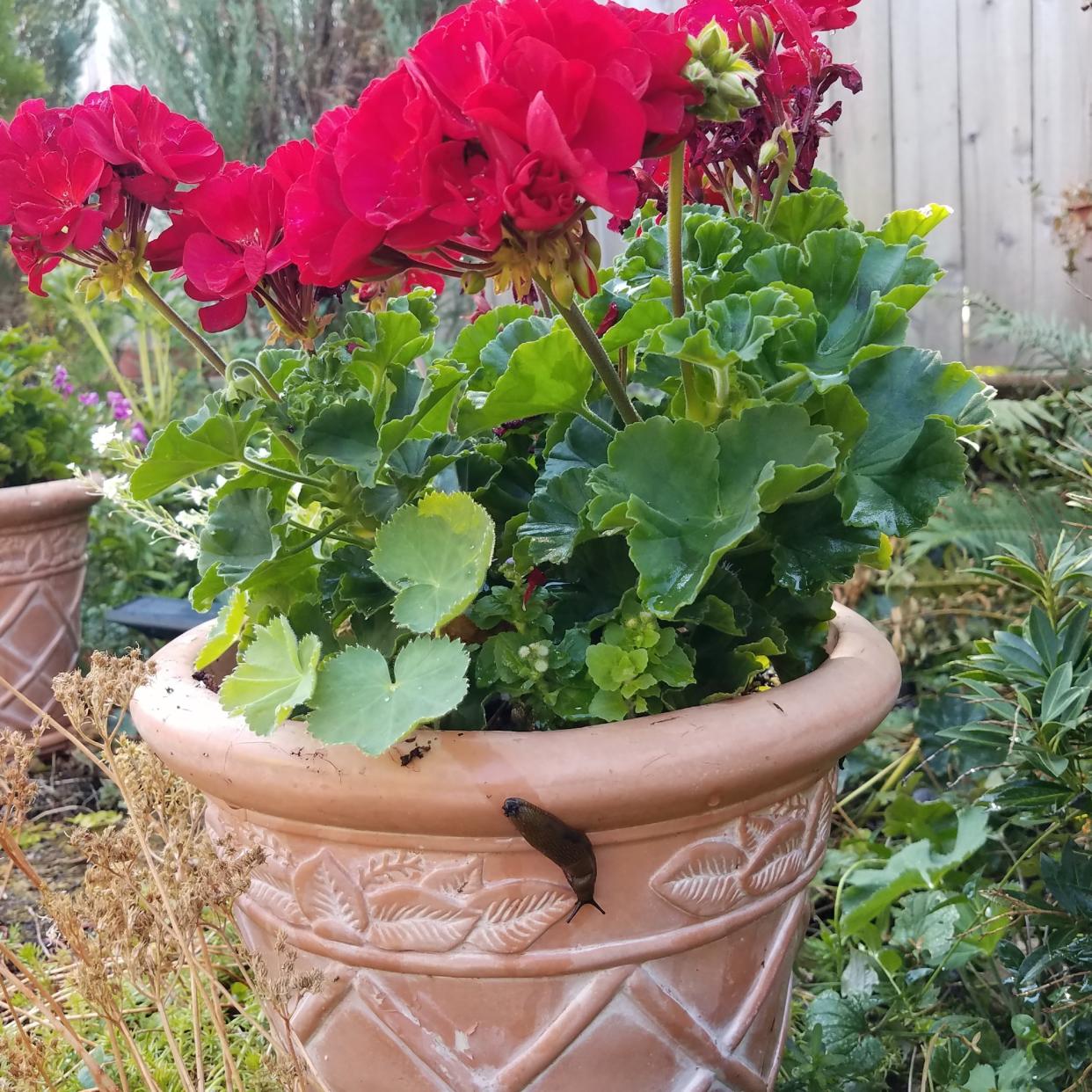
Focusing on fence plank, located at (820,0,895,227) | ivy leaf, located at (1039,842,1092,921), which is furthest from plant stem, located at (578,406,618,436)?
fence plank, located at (820,0,895,227)

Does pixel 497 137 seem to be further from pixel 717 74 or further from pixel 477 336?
pixel 477 336

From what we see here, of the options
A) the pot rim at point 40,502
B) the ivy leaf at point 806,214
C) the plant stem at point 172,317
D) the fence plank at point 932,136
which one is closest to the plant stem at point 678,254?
the ivy leaf at point 806,214

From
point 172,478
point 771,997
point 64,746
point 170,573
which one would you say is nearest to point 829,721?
point 771,997

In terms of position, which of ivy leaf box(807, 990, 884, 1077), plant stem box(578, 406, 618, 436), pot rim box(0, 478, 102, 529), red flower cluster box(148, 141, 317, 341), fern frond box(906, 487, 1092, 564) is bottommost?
ivy leaf box(807, 990, 884, 1077)

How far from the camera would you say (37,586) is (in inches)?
75.9

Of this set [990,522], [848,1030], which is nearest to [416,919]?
[848,1030]

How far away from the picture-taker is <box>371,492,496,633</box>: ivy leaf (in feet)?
2.09

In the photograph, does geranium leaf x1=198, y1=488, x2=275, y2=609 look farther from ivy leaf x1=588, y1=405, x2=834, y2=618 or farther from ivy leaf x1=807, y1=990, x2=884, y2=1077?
ivy leaf x1=807, y1=990, x2=884, y2=1077

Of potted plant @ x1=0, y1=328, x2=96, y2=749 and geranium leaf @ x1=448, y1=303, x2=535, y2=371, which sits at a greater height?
geranium leaf @ x1=448, y1=303, x2=535, y2=371

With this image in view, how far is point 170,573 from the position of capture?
2.74 m

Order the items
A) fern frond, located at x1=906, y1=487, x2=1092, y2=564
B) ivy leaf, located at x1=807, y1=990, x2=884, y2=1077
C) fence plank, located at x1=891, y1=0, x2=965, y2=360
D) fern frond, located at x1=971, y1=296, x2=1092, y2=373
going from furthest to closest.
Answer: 1. fence plank, located at x1=891, y1=0, x2=965, y2=360
2. fern frond, located at x1=971, y1=296, x2=1092, y2=373
3. fern frond, located at x1=906, y1=487, x2=1092, y2=564
4. ivy leaf, located at x1=807, y1=990, x2=884, y2=1077

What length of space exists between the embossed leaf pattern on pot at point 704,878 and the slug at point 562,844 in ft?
0.16

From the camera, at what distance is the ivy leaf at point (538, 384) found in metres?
0.66

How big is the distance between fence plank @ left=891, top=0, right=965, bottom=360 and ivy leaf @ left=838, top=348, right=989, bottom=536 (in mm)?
2158
